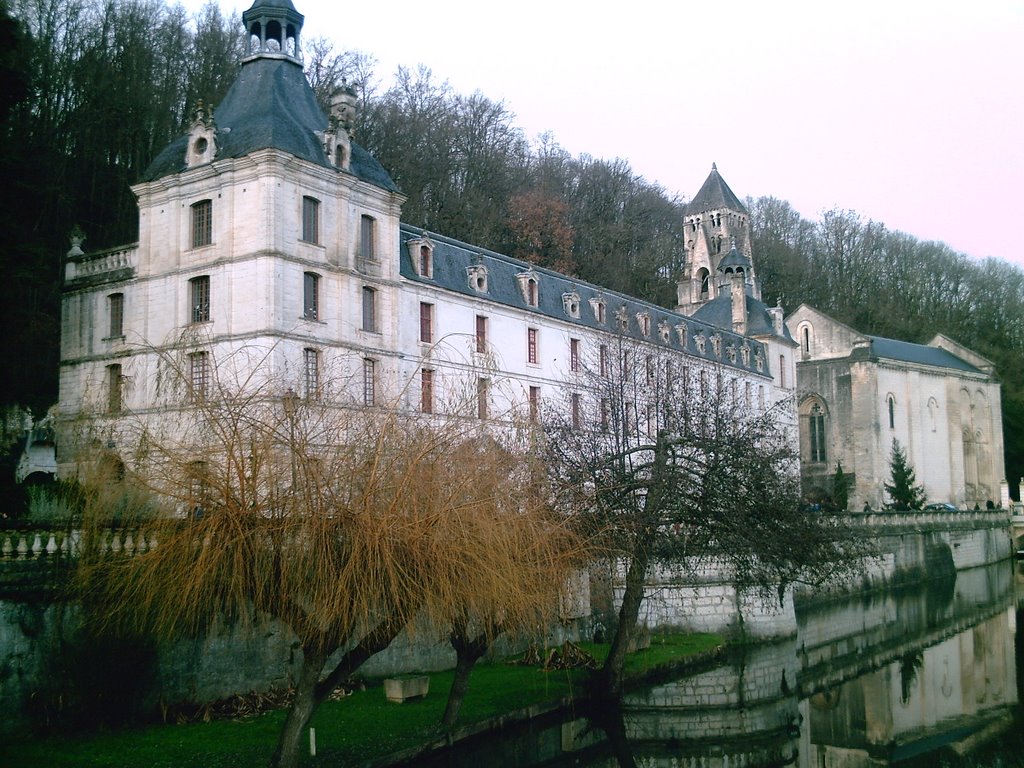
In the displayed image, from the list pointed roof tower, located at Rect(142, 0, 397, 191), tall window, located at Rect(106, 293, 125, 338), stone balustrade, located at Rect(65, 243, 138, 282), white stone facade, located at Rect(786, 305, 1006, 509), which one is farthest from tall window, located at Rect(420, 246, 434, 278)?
white stone facade, located at Rect(786, 305, 1006, 509)

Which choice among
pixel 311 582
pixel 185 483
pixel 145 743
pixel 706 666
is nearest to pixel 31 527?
pixel 145 743

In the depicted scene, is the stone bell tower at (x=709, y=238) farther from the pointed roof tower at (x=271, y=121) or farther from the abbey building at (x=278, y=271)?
the pointed roof tower at (x=271, y=121)

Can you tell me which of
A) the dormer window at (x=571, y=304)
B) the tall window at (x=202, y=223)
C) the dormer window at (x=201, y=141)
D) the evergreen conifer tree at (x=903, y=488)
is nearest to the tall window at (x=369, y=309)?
the tall window at (x=202, y=223)

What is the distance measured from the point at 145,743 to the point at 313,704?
135 inches

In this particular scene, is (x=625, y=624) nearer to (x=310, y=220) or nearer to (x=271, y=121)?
(x=310, y=220)

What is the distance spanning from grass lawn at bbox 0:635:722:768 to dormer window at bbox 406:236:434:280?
14.7 metres

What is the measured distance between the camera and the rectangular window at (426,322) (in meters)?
30.8

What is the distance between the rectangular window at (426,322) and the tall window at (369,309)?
7.02ft

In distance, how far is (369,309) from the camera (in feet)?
94.7

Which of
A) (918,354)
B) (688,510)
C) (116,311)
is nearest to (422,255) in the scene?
(116,311)

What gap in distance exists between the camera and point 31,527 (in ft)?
52.5

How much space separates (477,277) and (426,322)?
324 cm

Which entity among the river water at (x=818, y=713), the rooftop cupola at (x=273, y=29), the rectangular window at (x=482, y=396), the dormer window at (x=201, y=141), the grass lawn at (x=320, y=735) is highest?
the rooftop cupola at (x=273, y=29)

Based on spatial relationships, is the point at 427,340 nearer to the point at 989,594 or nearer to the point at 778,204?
the point at 989,594
